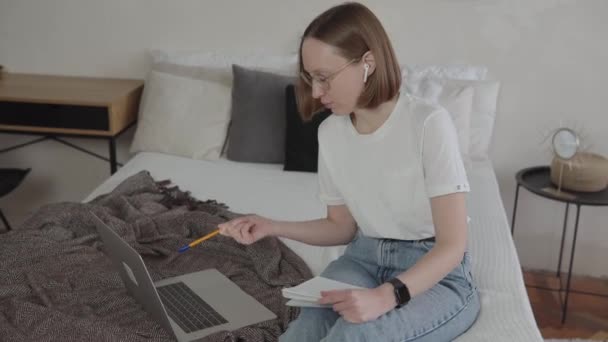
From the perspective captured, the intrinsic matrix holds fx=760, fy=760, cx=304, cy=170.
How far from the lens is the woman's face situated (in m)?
1.54

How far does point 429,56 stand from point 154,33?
115 centimetres

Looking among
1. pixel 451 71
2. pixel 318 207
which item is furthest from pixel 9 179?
pixel 451 71

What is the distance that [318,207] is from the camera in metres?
2.48

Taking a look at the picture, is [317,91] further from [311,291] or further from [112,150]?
[112,150]

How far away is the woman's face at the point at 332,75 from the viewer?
5.05 feet

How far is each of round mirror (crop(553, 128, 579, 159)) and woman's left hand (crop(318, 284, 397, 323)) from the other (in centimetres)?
149

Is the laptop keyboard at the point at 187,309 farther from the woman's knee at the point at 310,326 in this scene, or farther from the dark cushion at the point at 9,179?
the dark cushion at the point at 9,179

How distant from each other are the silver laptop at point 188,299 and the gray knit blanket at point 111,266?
0.12 feet

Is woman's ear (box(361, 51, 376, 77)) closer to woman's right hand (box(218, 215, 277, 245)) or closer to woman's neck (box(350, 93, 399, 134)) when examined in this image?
woman's neck (box(350, 93, 399, 134))

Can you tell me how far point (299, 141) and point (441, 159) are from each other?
1306 mm

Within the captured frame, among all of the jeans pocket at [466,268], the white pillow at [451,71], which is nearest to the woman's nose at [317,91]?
the jeans pocket at [466,268]

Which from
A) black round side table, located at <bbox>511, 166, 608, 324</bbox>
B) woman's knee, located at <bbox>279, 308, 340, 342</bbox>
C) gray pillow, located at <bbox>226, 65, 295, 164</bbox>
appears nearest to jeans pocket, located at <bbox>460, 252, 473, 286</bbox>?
woman's knee, located at <bbox>279, 308, 340, 342</bbox>

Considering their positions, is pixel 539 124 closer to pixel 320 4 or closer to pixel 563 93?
pixel 563 93

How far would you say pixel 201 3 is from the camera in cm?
314
